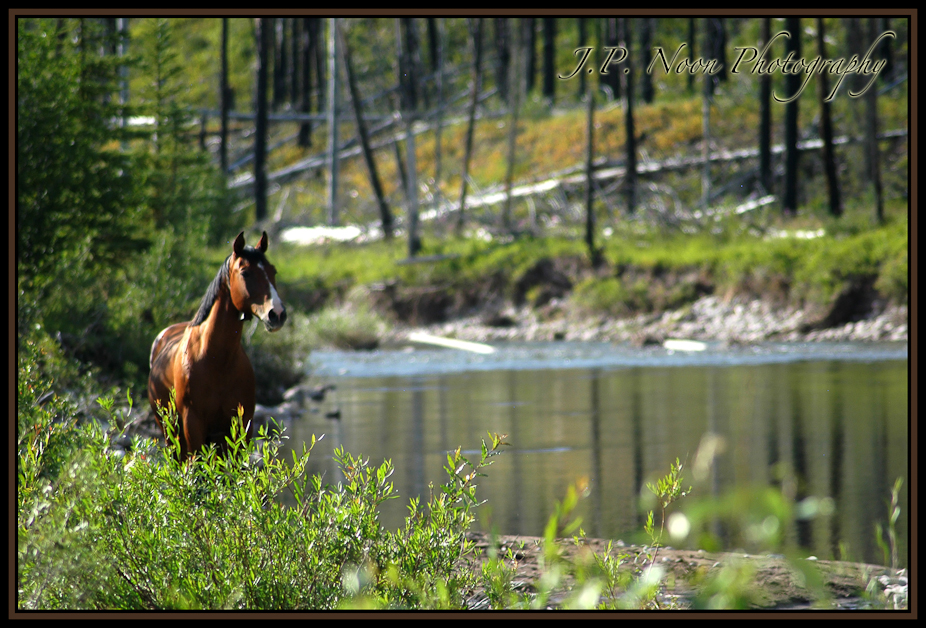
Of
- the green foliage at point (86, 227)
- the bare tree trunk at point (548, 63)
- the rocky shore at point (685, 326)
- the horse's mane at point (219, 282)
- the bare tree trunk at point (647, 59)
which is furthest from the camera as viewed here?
the bare tree trunk at point (548, 63)

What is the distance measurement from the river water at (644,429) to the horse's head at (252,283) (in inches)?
74.4

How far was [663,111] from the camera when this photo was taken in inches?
1860

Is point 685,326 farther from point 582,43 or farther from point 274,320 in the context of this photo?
point 582,43

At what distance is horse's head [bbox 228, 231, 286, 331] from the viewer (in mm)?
7031

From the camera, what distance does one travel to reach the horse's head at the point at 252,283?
7031 millimetres

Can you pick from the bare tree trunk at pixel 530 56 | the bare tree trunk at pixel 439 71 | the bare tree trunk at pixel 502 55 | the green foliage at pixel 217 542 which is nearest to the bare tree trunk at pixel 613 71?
the bare tree trunk at pixel 530 56

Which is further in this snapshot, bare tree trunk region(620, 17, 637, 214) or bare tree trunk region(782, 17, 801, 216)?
bare tree trunk region(620, 17, 637, 214)

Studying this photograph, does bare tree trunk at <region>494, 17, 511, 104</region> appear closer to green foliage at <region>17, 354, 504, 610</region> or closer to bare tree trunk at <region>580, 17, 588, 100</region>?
bare tree trunk at <region>580, 17, 588, 100</region>

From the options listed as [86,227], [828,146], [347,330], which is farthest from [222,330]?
[828,146]

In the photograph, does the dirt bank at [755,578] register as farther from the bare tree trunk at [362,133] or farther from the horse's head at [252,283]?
the bare tree trunk at [362,133]

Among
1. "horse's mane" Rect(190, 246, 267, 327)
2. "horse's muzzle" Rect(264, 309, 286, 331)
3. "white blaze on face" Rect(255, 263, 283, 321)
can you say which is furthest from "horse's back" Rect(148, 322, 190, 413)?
"horse's muzzle" Rect(264, 309, 286, 331)

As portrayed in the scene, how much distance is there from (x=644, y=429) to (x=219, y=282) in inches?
323
